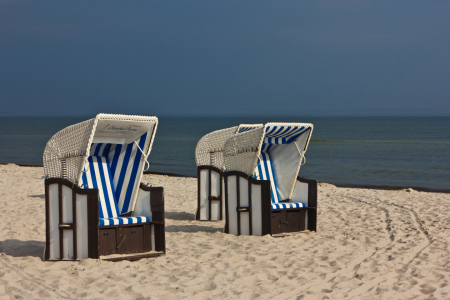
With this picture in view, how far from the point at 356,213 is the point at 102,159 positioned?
530 cm

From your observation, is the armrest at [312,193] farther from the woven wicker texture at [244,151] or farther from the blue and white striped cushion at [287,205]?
the woven wicker texture at [244,151]

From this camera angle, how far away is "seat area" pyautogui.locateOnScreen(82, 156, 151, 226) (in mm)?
5441

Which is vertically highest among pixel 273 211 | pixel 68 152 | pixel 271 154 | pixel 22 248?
pixel 68 152

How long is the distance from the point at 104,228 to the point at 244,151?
7.81 feet

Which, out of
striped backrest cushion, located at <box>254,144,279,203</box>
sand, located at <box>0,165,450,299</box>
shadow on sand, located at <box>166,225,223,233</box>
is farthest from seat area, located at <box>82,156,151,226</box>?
striped backrest cushion, located at <box>254,144,279,203</box>

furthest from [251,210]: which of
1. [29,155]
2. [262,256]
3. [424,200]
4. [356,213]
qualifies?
[29,155]

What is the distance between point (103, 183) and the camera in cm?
556

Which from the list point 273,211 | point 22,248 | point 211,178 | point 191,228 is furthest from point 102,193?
point 211,178

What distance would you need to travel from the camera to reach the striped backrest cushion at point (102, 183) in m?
5.45

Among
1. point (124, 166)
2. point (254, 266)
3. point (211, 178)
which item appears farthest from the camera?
point (211, 178)

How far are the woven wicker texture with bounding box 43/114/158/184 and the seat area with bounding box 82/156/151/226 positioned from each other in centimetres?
55

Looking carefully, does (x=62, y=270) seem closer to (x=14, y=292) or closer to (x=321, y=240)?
(x=14, y=292)

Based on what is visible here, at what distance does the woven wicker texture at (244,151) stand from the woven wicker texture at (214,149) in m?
1.14

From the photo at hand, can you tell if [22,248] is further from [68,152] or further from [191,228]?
[191,228]
